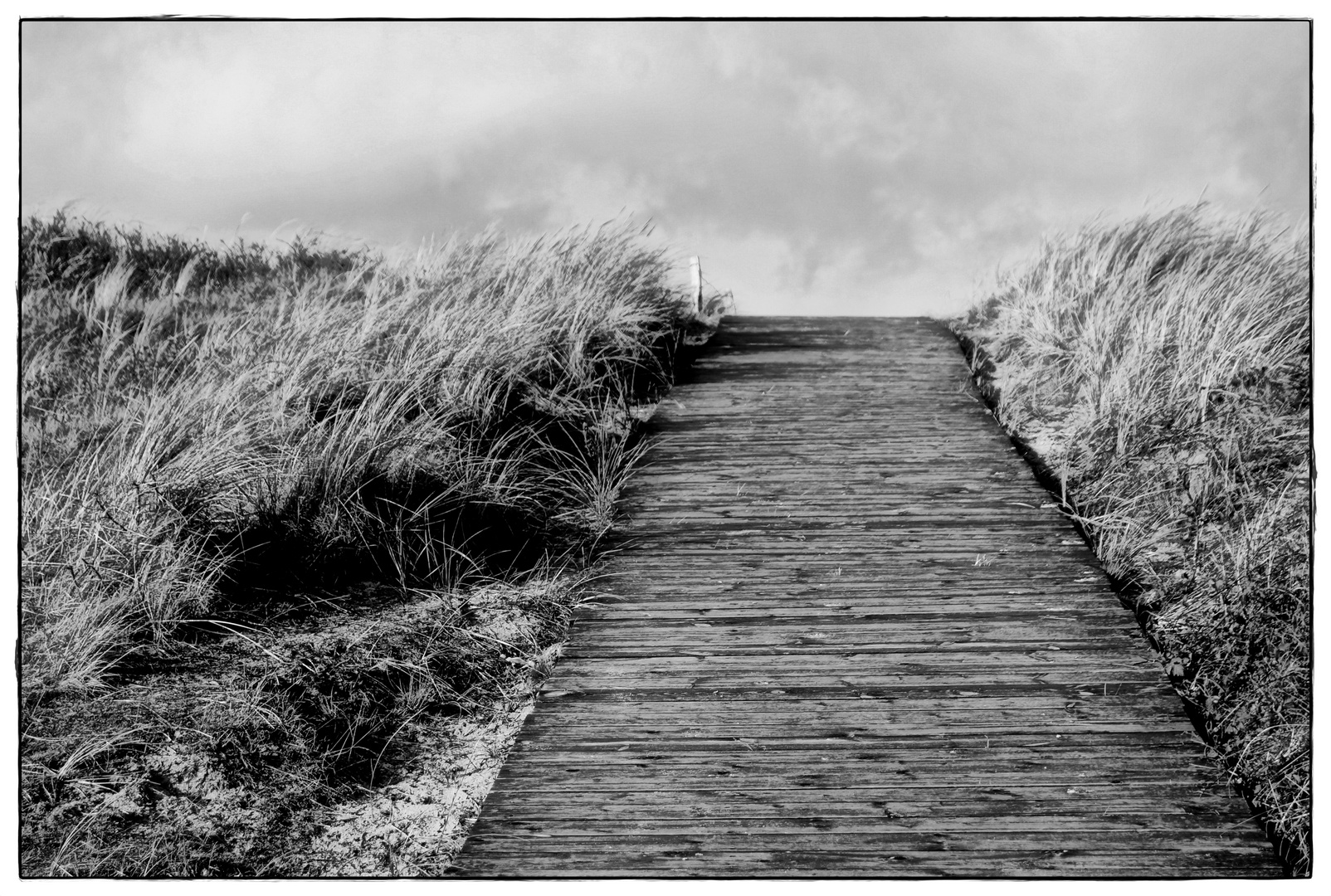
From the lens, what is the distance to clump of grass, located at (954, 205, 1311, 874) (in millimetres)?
3320

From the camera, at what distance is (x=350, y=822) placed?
10.2ft

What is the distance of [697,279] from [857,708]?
20.4 feet

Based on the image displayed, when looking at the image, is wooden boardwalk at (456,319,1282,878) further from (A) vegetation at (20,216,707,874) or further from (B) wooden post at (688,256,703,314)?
(B) wooden post at (688,256,703,314)

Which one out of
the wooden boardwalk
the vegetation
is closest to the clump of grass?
the wooden boardwalk

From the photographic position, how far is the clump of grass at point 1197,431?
332cm

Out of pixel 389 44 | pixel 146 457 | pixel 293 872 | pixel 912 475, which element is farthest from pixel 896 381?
pixel 293 872

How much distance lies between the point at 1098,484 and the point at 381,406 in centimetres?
334

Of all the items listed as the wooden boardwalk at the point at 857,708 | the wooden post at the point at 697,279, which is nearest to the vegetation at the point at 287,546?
the wooden boardwalk at the point at 857,708

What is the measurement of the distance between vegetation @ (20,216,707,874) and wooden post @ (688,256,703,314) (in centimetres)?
199

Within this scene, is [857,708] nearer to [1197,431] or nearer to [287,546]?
[287,546]

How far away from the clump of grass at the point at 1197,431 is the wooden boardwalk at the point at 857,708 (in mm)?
217

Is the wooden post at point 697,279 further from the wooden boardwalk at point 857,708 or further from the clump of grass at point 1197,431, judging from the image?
the wooden boardwalk at point 857,708

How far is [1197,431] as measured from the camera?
192 inches

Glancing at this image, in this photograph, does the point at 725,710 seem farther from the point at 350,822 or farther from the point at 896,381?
the point at 896,381
